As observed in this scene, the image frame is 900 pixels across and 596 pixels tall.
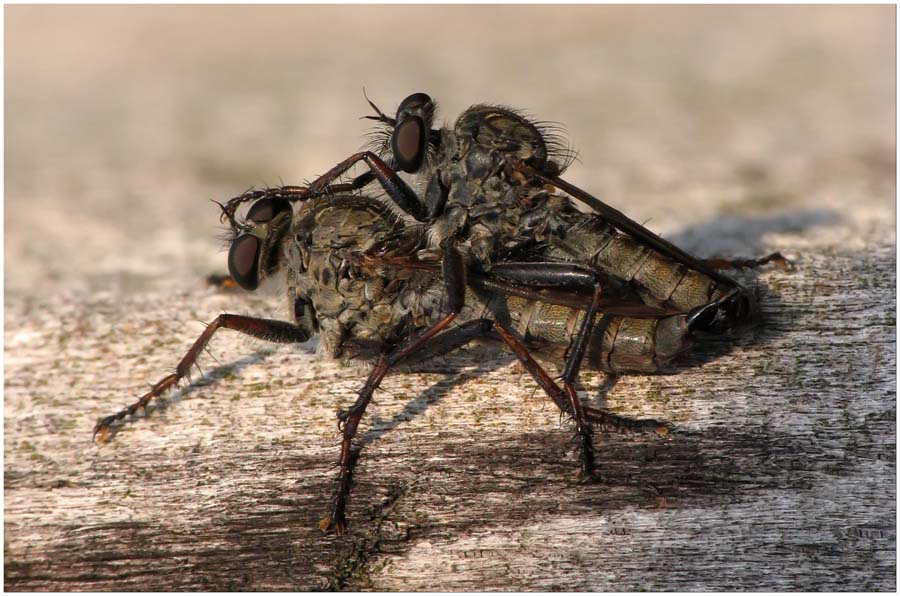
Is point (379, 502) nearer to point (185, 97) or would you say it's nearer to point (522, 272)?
point (522, 272)

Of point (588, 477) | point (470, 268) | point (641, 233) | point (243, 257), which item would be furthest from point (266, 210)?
point (588, 477)

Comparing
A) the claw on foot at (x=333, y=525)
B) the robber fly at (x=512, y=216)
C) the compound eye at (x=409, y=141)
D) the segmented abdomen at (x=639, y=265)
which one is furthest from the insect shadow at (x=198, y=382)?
the segmented abdomen at (x=639, y=265)

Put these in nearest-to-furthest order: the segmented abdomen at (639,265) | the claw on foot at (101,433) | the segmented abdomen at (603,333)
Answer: the segmented abdomen at (603,333) → the claw on foot at (101,433) → the segmented abdomen at (639,265)

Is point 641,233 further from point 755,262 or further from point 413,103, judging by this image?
point 413,103

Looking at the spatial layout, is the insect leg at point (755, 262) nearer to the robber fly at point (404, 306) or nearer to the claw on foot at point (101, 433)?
the robber fly at point (404, 306)

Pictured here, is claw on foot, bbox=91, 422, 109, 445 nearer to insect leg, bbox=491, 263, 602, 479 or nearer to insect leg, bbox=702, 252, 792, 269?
insect leg, bbox=491, 263, 602, 479

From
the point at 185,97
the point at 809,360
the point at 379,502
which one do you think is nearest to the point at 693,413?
the point at 809,360

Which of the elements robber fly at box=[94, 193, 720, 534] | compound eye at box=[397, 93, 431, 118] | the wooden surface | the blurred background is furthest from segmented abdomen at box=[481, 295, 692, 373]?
the blurred background
